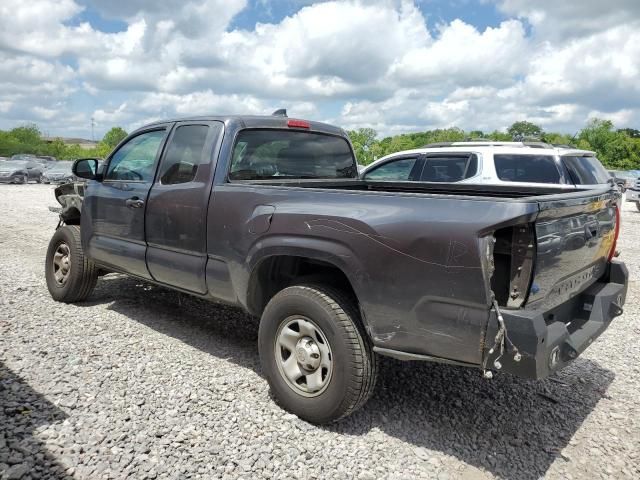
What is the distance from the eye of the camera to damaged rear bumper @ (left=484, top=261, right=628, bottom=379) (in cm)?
255

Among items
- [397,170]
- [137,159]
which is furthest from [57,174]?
[137,159]

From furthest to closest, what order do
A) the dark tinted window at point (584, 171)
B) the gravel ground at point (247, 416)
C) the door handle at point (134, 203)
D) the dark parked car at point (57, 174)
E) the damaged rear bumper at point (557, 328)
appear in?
the dark parked car at point (57, 174)
the dark tinted window at point (584, 171)
the door handle at point (134, 203)
the gravel ground at point (247, 416)
the damaged rear bumper at point (557, 328)

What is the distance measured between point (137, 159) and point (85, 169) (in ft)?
2.27

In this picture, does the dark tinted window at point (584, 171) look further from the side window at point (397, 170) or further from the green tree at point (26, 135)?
the green tree at point (26, 135)

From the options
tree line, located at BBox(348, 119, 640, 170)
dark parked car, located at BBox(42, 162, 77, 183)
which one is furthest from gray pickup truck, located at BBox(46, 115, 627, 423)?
tree line, located at BBox(348, 119, 640, 170)

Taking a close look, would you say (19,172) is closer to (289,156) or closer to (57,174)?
(57,174)

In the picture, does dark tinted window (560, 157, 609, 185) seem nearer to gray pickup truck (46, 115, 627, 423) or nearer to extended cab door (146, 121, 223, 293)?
gray pickup truck (46, 115, 627, 423)

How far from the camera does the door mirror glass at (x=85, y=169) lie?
5287 mm

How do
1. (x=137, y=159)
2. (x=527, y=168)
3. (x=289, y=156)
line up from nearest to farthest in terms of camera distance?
(x=289, y=156) → (x=137, y=159) → (x=527, y=168)

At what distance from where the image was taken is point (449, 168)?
8.12 meters

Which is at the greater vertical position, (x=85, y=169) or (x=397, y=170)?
(x=85, y=169)

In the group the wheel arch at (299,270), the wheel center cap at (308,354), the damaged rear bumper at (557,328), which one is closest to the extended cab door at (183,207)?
the wheel arch at (299,270)

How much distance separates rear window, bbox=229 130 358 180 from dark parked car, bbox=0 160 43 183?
31226 mm

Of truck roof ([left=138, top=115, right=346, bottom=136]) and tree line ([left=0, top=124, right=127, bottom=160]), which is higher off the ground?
truck roof ([left=138, top=115, right=346, bottom=136])
